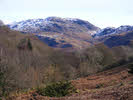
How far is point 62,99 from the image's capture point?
390 inches

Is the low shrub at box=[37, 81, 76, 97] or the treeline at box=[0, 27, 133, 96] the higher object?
the low shrub at box=[37, 81, 76, 97]

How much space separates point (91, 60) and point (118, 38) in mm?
146812

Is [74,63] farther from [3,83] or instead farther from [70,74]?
[3,83]

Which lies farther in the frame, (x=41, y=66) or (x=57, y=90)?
(x=41, y=66)

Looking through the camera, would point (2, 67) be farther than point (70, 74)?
No

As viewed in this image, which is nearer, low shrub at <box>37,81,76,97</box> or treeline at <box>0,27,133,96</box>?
low shrub at <box>37,81,76,97</box>

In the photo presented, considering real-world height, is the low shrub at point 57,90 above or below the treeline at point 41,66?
above

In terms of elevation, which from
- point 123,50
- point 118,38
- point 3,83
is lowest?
point 118,38

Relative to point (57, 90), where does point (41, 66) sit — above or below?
below

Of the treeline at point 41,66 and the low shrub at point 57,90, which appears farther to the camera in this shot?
the treeline at point 41,66

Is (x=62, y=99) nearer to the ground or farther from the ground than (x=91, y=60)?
farther from the ground

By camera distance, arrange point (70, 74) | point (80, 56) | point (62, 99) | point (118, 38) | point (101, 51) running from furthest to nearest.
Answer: point (118, 38) < point (80, 56) < point (101, 51) < point (70, 74) < point (62, 99)

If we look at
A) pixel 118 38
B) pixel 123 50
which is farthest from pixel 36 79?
pixel 118 38

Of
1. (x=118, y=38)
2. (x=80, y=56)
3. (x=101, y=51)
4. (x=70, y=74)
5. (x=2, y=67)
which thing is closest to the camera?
(x=2, y=67)
